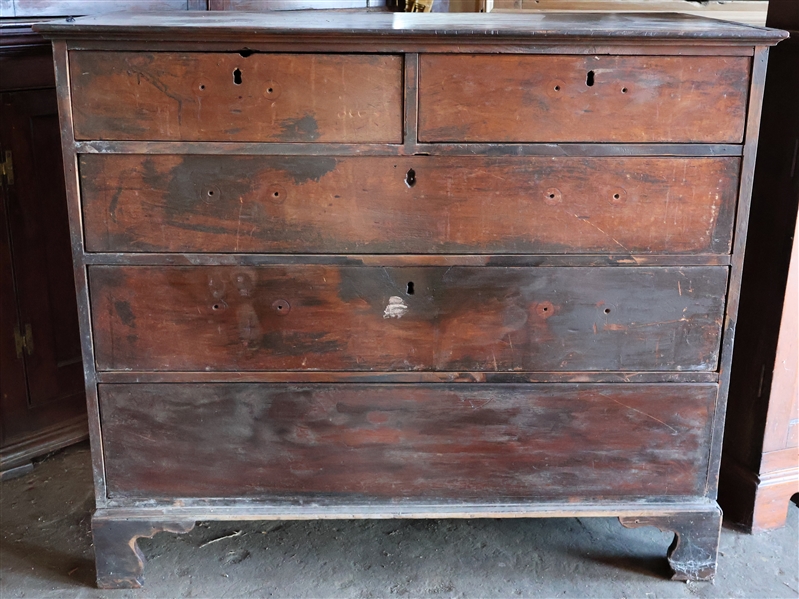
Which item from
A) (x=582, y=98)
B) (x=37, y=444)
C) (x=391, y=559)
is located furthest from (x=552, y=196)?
(x=37, y=444)

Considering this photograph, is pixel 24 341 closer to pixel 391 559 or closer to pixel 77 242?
pixel 77 242

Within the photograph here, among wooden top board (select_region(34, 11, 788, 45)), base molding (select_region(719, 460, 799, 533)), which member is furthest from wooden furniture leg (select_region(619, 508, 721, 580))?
wooden top board (select_region(34, 11, 788, 45))

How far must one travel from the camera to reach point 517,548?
198 centimetres

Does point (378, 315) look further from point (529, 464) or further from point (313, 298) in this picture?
point (529, 464)

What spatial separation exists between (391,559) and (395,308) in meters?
0.67

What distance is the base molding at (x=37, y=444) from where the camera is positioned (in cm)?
227

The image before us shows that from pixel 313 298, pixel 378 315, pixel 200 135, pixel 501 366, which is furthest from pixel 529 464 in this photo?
pixel 200 135

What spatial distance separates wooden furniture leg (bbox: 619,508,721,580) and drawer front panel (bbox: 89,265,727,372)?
0.36 metres

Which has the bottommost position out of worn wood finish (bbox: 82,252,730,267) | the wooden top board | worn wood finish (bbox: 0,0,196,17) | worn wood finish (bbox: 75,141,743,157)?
worn wood finish (bbox: 82,252,730,267)

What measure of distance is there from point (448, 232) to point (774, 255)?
858mm

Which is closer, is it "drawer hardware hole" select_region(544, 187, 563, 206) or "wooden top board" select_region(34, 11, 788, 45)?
"wooden top board" select_region(34, 11, 788, 45)

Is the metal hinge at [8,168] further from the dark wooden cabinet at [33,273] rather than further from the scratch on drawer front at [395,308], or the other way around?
the scratch on drawer front at [395,308]

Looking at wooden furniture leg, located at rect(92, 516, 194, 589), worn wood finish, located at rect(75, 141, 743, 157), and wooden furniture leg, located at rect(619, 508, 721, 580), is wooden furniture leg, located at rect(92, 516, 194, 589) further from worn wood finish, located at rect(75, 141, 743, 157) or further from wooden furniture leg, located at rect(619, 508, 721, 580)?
wooden furniture leg, located at rect(619, 508, 721, 580)

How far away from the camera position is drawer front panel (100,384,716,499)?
68.4 inches
